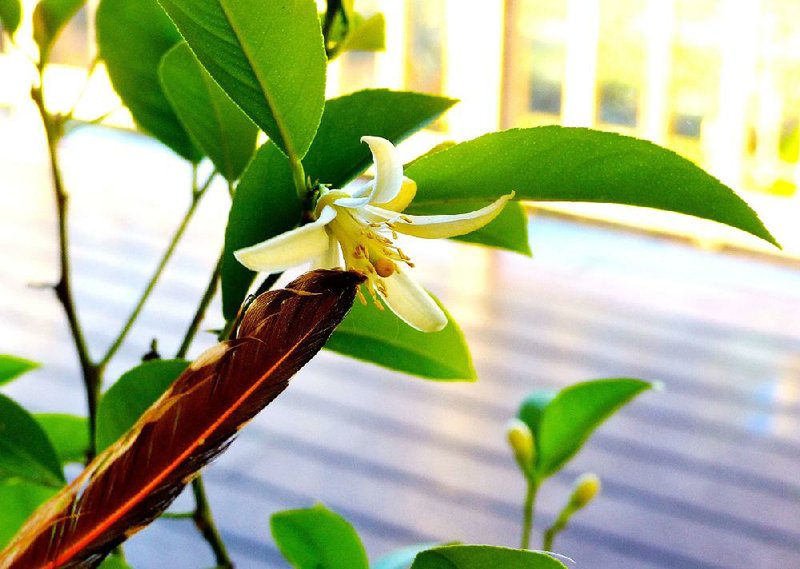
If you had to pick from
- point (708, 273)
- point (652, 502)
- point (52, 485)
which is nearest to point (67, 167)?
point (708, 273)

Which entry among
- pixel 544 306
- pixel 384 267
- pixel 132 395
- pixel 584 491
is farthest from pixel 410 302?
pixel 544 306

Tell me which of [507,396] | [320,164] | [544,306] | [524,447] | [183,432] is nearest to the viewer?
[183,432]

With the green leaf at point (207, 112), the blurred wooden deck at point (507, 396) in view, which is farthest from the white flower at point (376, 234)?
the blurred wooden deck at point (507, 396)

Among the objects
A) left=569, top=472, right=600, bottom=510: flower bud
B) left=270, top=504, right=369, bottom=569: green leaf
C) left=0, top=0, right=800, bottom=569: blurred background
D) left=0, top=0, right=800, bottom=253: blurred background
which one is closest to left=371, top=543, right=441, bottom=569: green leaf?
left=270, top=504, right=369, bottom=569: green leaf

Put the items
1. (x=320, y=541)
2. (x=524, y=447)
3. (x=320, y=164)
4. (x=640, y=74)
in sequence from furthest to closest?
(x=640, y=74) < (x=524, y=447) < (x=320, y=541) < (x=320, y=164)

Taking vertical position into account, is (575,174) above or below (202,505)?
above

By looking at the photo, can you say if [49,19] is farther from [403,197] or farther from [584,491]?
[584,491]

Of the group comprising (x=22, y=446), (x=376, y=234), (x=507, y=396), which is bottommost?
(x=507, y=396)

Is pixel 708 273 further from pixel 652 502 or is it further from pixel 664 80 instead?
pixel 652 502
